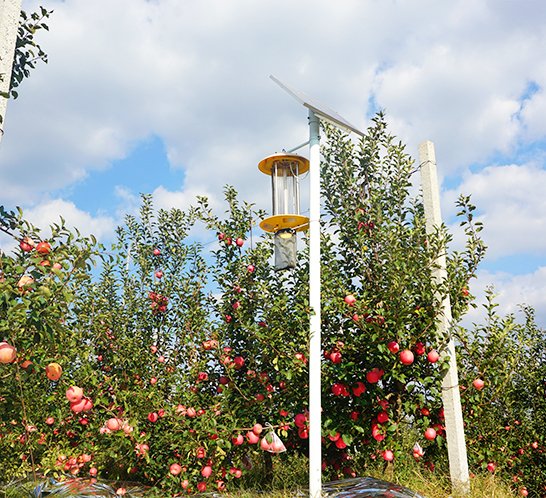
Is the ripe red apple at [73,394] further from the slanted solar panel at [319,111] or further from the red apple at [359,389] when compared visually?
the slanted solar panel at [319,111]

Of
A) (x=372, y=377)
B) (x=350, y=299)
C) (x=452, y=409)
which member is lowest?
(x=452, y=409)

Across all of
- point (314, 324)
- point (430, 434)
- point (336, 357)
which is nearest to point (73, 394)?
Result: point (314, 324)

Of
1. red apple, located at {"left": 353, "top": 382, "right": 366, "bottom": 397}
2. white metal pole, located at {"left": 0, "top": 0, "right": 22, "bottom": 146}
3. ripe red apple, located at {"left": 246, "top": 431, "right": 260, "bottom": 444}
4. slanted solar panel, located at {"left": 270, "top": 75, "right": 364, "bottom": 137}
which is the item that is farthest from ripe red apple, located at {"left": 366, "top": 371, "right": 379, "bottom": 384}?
white metal pole, located at {"left": 0, "top": 0, "right": 22, "bottom": 146}

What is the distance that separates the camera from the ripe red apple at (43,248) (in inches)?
114

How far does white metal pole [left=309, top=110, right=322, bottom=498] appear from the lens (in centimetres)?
357

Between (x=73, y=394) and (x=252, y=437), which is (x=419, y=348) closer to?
(x=252, y=437)

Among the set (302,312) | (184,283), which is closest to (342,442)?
(302,312)

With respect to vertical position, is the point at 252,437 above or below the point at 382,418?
below

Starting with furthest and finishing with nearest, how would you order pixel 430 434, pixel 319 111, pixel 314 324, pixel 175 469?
pixel 175 469 < pixel 430 434 < pixel 319 111 < pixel 314 324

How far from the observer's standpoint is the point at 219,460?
475 cm

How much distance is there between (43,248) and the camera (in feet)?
9.63

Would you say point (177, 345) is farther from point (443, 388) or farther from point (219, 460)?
point (443, 388)

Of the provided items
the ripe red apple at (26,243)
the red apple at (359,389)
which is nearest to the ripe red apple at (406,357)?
the red apple at (359,389)

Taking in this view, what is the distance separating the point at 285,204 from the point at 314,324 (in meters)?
1.27
